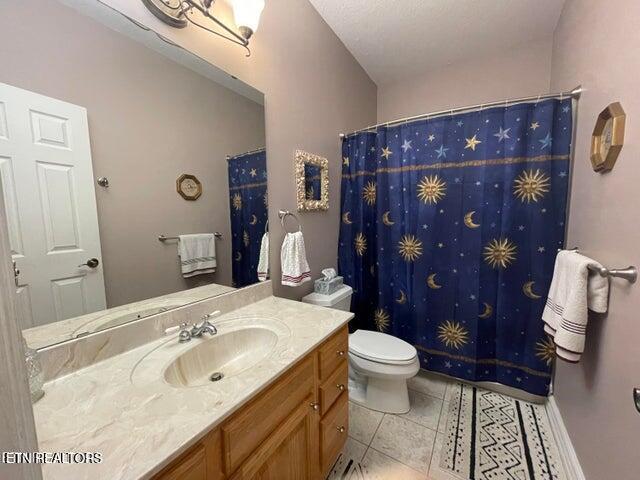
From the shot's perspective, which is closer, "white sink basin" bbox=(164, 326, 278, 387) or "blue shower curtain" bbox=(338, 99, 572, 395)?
"white sink basin" bbox=(164, 326, 278, 387)

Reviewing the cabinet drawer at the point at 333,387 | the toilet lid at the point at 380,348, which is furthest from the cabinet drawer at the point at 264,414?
the toilet lid at the point at 380,348

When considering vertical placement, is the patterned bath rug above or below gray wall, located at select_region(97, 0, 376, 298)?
below

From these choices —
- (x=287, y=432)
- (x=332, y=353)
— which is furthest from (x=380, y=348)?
(x=287, y=432)

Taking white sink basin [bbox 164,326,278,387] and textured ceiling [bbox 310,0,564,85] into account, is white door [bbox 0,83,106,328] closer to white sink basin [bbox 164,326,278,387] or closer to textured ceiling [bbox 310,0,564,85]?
white sink basin [bbox 164,326,278,387]

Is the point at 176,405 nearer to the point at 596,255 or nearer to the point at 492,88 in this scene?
the point at 596,255

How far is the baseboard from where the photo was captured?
1189 mm

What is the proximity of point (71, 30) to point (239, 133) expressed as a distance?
0.63 m

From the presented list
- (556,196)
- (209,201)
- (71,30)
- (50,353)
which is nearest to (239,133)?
(209,201)

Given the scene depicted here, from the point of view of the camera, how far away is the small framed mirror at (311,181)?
5.42ft

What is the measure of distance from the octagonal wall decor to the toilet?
1.22 meters

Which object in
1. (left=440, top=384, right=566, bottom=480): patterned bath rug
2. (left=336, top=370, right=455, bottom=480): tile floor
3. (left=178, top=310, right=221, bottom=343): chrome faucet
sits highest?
(left=178, top=310, right=221, bottom=343): chrome faucet

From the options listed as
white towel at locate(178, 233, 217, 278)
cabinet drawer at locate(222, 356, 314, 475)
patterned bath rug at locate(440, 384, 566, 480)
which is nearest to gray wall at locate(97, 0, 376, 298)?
white towel at locate(178, 233, 217, 278)

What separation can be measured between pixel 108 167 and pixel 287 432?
1.04m

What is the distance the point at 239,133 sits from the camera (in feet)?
4.27
